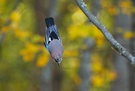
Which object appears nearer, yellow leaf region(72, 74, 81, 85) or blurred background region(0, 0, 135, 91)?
blurred background region(0, 0, 135, 91)

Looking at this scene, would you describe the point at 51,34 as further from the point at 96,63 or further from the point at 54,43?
the point at 96,63

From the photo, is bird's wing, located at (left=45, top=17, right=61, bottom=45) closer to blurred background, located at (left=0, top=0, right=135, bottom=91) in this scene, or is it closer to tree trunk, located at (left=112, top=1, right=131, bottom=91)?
blurred background, located at (left=0, top=0, right=135, bottom=91)

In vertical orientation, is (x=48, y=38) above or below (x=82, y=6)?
below

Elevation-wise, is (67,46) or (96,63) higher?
(96,63)

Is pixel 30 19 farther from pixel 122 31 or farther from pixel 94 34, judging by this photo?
pixel 94 34

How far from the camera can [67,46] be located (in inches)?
275

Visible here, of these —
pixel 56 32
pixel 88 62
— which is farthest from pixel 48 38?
pixel 88 62

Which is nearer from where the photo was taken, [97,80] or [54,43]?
[54,43]

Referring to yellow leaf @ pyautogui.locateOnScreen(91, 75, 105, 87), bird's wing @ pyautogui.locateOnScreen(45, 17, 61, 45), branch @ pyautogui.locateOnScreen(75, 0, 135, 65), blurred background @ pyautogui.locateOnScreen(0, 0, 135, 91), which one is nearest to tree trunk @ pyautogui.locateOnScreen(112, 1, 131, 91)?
blurred background @ pyautogui.locateOnScreen(0, 0, 135, 91)

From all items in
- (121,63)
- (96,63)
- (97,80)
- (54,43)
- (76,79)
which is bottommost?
(54,43)

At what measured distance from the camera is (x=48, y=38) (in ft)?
5.81

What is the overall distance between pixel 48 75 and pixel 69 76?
2335mm

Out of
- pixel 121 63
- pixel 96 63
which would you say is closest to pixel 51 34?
pixel 121 63

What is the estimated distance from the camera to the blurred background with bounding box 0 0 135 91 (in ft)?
17.6
